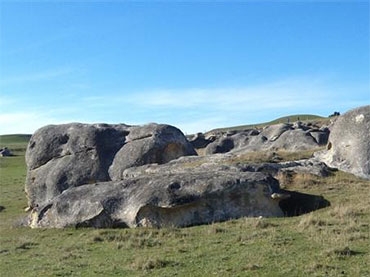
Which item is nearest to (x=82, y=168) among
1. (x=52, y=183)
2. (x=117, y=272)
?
(x=52, y=183)

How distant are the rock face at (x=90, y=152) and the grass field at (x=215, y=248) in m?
10.1

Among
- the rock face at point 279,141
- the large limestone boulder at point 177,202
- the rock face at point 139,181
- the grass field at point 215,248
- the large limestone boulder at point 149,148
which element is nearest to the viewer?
the grass field at point 215,248

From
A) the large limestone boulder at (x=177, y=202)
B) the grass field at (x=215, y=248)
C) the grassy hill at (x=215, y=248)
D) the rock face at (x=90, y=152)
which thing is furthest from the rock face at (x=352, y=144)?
the rock face at (x=90, y=152)

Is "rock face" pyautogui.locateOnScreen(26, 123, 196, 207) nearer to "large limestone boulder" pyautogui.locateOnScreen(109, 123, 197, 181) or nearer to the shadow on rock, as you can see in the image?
"large limestone boulder" pyautogui.locateOnScreen(109, 123, 197, 181)

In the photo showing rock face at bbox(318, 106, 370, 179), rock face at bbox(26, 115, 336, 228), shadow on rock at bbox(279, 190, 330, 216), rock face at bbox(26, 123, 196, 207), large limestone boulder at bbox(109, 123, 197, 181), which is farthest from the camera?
rock face at bbox(26, 123, 196, 207)

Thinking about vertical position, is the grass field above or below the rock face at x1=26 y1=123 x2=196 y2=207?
below

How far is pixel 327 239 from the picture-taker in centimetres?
1588

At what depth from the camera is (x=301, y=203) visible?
76.2 ft

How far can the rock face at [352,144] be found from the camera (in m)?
28.7

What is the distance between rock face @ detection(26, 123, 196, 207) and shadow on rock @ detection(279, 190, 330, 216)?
39.6 ft

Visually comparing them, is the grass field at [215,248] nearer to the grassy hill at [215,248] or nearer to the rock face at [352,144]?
the grassy hill at [215,248]

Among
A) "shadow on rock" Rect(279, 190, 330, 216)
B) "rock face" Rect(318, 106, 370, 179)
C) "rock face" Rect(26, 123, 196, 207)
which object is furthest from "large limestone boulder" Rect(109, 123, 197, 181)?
"shadow on rock" Rect(279, 190, 330, 216)

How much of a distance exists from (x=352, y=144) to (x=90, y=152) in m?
15.7

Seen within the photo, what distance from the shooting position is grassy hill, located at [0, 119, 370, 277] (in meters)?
13.6
